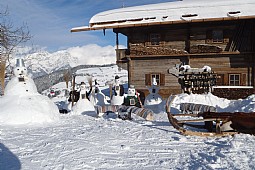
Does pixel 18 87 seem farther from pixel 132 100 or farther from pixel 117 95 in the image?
pixel 132 100

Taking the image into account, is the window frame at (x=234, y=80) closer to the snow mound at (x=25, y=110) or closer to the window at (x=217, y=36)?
the window at (x=217, y=36)

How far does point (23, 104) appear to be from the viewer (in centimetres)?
915

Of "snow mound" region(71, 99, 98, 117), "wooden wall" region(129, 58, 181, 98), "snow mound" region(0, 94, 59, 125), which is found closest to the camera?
"snow mound" region(0, 94, 59, 125)

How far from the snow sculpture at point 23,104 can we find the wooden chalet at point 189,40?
873 cm

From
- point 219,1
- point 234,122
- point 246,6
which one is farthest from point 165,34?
point 234,122

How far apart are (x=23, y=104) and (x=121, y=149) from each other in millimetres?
5369

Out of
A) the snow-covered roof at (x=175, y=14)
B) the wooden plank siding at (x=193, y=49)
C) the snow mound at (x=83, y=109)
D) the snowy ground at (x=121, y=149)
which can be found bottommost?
the snow mound at (x=83, y=109)

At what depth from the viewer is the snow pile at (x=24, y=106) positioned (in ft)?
29.1

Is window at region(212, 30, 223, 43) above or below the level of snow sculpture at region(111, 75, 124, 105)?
above

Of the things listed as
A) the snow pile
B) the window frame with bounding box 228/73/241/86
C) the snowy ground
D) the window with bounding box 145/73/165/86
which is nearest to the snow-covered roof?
the window with bounding box 145/73/165/86

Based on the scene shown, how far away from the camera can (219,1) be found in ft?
55.6

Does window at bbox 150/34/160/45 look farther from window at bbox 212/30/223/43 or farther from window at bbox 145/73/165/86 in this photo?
window at bbox 212/30/223/43

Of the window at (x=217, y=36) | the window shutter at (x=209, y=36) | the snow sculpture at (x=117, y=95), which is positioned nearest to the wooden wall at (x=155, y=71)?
the window shutter at (x=209, y=36)

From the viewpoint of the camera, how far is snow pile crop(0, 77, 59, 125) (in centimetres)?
887
